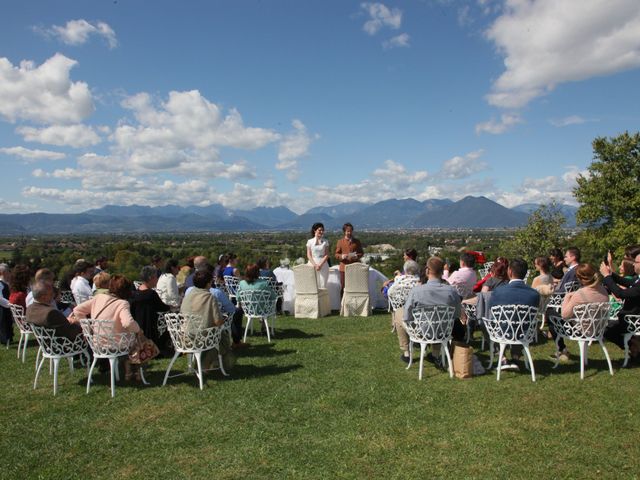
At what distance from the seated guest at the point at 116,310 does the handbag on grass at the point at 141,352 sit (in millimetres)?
158

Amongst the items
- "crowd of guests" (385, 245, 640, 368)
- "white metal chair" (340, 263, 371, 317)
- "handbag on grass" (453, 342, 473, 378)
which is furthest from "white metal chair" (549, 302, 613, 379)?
"white metal chair" (340, 263, 371, 317)

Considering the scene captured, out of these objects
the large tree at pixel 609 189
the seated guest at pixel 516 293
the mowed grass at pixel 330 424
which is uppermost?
the large tree at pixel 609 189

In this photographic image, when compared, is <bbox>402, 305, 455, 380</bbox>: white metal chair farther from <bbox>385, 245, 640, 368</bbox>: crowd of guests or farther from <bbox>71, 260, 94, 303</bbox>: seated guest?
<bbox>71, 260, 94, 303</bbox>: seated guest

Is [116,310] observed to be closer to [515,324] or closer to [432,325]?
[432,325]

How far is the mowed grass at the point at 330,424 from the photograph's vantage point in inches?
146

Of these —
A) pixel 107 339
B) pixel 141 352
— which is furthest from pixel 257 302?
pixel 107 339

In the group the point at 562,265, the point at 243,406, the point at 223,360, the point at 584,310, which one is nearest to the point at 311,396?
the point at 243,406

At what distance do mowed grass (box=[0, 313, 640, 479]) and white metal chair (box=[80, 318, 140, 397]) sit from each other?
1.71 feet

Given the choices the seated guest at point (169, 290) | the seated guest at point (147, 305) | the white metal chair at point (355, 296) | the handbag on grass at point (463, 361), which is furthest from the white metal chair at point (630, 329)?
the seated guest at point (169, 290)

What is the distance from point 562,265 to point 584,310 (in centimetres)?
361

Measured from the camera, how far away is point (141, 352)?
19.4 feet

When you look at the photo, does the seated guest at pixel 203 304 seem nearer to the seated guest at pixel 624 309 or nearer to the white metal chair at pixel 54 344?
the white metal chair at pixel 54 344

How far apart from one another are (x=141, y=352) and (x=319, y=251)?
5629mm

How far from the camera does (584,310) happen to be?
565 cm
